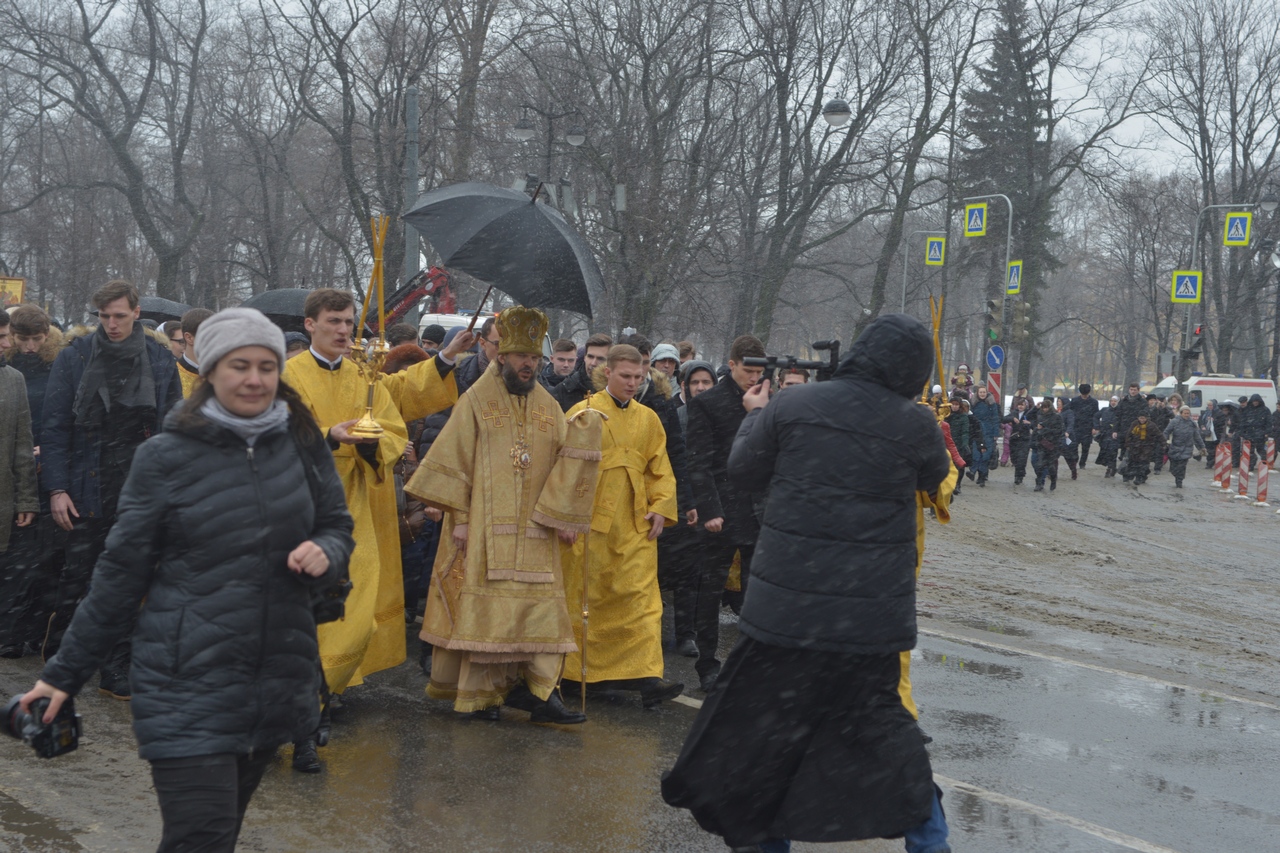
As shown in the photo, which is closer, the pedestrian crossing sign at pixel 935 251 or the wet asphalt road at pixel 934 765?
the wet asphalt road at pixel 934 765

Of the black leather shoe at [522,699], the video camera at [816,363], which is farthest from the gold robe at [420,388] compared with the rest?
the video camera at [816,363]

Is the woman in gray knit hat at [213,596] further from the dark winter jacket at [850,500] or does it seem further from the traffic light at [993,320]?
the traffic light at [993,320]

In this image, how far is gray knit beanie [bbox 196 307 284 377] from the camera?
3238 mm

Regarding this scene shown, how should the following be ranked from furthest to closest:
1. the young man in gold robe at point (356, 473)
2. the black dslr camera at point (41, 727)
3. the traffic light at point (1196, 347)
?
1. the traffic light at point (1196, 347)
2. the young man in gold robe at point (356, 473)
3. the black dslr camera at point (41, 727)

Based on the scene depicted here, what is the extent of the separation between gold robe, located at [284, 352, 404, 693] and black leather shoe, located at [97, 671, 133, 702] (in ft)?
3.91

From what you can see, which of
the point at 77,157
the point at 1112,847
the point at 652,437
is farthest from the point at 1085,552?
the point at 77,157

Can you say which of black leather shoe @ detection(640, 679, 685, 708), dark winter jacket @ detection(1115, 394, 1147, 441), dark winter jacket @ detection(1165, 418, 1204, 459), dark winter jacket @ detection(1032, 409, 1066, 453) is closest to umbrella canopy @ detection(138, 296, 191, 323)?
black leather shoe @ detection(640, 679, 685, 708)

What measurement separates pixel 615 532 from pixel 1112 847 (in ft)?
9.28

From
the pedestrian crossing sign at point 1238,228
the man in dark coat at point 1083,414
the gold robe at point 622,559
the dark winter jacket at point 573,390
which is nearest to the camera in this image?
the gold robe at point 622,559

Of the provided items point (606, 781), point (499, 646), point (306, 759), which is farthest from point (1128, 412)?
point (306, 759)

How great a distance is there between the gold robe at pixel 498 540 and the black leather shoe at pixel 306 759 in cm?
87

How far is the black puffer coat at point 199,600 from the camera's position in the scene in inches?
122

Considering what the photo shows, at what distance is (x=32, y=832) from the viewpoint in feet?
14.8

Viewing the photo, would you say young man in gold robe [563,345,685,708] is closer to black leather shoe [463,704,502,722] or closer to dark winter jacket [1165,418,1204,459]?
black leather shoe [463,704,502,722]
